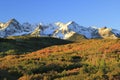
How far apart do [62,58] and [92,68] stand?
7.61 m

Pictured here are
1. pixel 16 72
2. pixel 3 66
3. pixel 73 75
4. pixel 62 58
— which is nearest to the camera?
pixel 73 75

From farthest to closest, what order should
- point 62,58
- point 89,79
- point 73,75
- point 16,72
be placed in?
point 62,58, point 16,72, point 73,75, point 89,79

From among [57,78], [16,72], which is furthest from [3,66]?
[57,78]

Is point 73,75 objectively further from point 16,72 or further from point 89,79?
point 16,72

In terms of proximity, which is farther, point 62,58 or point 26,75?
point 62,58

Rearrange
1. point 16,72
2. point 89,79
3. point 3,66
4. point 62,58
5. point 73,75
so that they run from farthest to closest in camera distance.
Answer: point 62,58
point 3,66
point 16,72
point 73,75
point 89,79

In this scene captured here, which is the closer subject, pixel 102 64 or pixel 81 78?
pixel 81 78

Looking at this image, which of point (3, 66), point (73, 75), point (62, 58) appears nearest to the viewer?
point (73, 75)

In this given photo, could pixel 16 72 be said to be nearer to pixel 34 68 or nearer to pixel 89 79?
pixel 34 68

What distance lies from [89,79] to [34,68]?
6.25 meters

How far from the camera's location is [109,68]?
1027 inches

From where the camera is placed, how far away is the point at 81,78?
912 inches

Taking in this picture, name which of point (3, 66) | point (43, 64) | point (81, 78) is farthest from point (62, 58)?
point (81, 78)

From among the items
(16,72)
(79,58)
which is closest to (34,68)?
(16,72)
